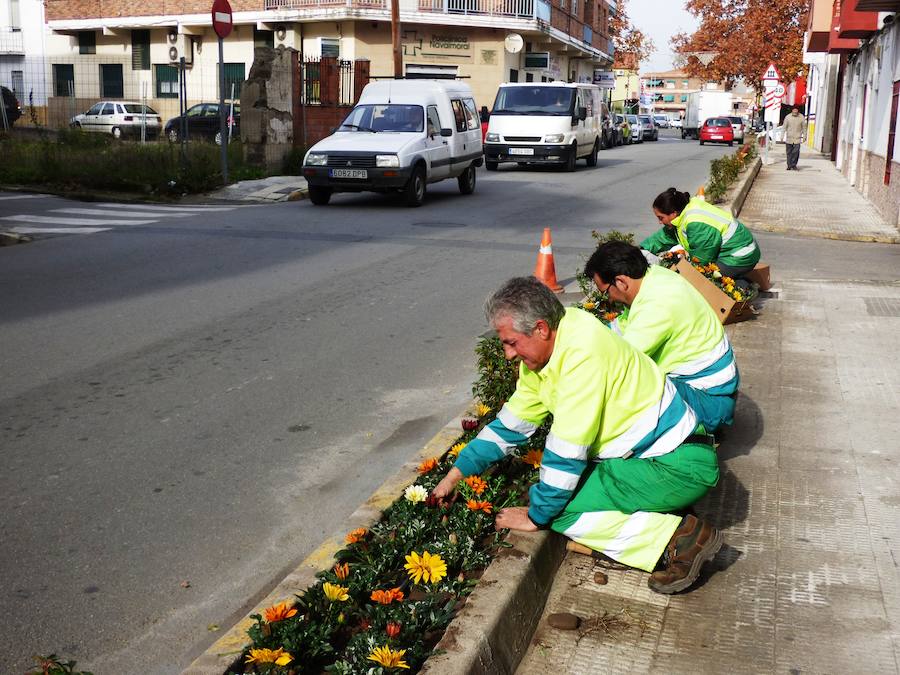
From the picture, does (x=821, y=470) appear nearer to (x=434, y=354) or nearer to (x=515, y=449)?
(x=515, y=449)

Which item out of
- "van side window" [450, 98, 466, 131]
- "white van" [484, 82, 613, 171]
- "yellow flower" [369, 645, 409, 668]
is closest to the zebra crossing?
"van side window" [450, 98, 466, 131]

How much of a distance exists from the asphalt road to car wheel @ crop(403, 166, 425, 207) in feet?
11.4

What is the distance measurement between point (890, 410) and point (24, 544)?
4743 millimetres

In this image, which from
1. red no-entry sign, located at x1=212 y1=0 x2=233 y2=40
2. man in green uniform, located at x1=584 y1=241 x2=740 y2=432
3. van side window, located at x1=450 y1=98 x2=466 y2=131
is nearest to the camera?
man in green uniform, located at x1=584 y1=241 x2=740 y2=432

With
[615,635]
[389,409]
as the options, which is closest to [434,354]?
[389,409]

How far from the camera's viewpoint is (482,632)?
309cm

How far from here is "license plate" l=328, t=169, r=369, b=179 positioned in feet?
54.5

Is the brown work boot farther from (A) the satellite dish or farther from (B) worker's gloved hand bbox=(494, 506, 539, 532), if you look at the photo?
(A) the satellite dish

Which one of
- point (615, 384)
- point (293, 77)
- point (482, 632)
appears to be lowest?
point (482, 632)

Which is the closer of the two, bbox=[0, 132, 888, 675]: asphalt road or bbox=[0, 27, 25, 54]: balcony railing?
bbox=[0, 132, 888, 675]: asphalt road

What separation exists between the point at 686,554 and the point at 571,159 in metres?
23.5

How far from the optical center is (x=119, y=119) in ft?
118

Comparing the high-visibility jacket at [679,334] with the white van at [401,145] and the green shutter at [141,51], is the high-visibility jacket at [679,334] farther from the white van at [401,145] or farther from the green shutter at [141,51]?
the green shutter at [141,51]

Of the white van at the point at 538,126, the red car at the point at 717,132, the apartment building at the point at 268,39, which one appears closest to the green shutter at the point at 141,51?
the apartment building at the point at 268,39
